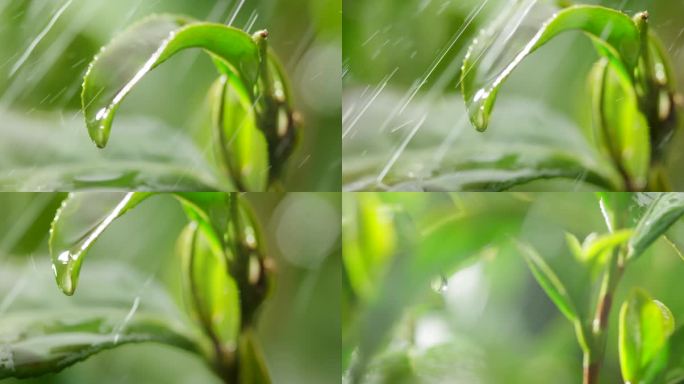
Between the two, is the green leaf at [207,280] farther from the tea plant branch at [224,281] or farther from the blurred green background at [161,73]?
the blurred green background at [161,73]

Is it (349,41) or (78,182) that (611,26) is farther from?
(78,182)

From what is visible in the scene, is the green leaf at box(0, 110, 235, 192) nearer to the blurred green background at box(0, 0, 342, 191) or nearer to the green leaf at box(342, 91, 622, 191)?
the blurred green background at box(0, 0, 342, 191)

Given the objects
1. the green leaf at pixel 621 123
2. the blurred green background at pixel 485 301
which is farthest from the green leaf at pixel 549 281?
the green leaf at pixel 621 123

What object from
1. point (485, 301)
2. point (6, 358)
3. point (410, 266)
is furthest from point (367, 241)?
point (6, 358)

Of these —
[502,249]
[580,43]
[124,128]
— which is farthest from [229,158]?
[580,43]

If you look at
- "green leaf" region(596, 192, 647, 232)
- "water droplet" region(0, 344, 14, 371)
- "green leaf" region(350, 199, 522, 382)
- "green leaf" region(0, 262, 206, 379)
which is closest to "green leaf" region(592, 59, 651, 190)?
"green leaf" region(596, 192, 647, 232)

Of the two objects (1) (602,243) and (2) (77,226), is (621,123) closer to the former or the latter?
(1) (602,243)
